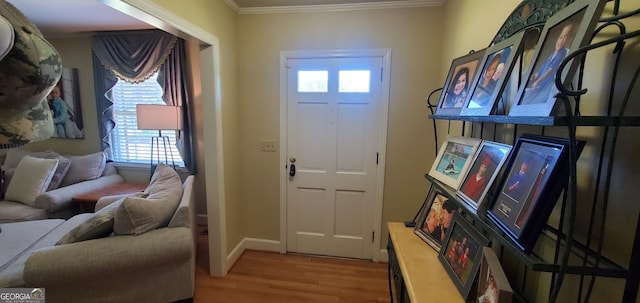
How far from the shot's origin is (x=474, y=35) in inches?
63.6

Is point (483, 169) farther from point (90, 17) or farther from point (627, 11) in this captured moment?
point (90, 17)

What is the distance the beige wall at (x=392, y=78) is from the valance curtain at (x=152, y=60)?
107 cm

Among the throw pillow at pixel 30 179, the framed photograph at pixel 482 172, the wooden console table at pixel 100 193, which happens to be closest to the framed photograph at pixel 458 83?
the framed photograph at pixel 482 172

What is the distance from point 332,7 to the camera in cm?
232

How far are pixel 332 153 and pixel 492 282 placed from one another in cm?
180

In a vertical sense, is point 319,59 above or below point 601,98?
above

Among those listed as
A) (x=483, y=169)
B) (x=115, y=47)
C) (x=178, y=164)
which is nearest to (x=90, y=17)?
(x=115, y=47)

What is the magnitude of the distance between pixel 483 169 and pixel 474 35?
3.31 ft

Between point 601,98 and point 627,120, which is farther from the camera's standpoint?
point 601,98

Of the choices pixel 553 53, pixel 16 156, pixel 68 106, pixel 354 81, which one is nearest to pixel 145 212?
pixel 354 81

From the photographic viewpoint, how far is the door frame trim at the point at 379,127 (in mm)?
2346

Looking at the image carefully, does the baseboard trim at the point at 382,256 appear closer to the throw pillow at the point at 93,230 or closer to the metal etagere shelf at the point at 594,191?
the metal etagere shelf at the point at 594,191

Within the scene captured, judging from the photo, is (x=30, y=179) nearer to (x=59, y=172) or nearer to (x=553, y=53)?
(x=59, y=172)

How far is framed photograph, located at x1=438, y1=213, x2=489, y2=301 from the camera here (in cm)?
104
